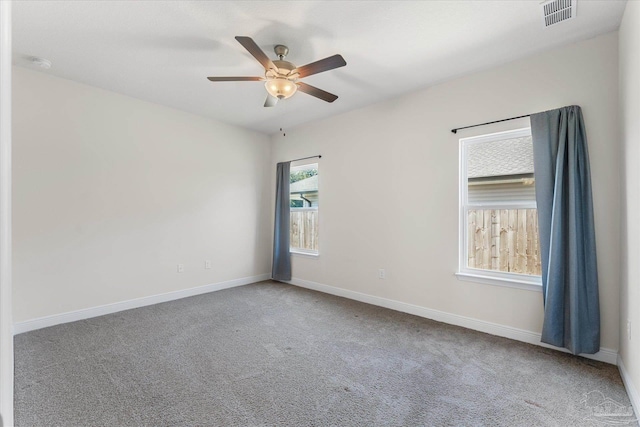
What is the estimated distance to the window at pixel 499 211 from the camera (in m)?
2.89

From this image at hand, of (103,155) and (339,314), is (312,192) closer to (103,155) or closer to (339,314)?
(339,314)

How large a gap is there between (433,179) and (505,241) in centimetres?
96

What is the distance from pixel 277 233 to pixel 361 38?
3.35 metres

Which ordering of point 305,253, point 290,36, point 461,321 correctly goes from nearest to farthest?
point 290,36, point 461,321, point 305,253

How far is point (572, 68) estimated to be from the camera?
2604 mm

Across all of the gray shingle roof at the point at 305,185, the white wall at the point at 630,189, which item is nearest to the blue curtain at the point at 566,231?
the white wall at the point at 630,189

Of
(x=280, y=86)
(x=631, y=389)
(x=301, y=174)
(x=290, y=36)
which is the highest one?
(x=290, y=36)

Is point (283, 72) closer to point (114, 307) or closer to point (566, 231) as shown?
point (566, 231)

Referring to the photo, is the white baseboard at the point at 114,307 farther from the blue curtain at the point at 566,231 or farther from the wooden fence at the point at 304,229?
the blue curtain at the point at 566,231

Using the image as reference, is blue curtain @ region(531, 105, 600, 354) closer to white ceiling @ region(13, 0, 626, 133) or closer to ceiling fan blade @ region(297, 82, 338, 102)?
white ceiling @ region(13, 0, 626, 133)

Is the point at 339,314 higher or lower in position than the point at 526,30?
lower

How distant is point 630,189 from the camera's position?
2080 mm

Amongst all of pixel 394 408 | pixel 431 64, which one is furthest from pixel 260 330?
pixel 431 64

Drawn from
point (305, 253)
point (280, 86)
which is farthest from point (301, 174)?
point (280, 86)
